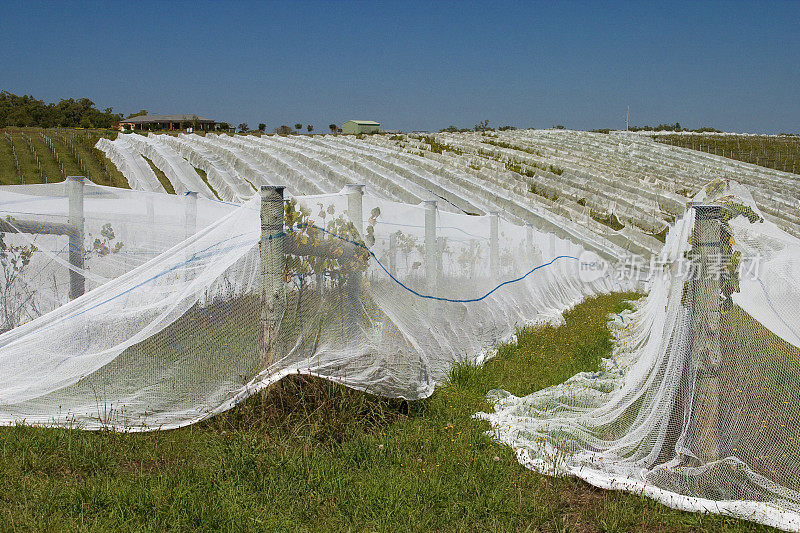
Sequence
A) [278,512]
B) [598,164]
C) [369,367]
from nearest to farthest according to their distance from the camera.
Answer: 1. [278,512]
2. [369,367]
3. [598,164]

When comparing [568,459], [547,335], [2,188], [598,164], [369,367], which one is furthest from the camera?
[598,164]

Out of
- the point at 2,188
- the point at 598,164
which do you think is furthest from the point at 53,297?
the point at 598,164

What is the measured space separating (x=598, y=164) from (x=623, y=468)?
65.3ft

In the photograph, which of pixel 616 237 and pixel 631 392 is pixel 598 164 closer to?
pixel 616 237

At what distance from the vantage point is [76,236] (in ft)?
16.5

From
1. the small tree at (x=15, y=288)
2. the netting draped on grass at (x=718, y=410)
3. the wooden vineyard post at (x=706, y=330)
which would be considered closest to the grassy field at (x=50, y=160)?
the small tree at (x=15, y=288)

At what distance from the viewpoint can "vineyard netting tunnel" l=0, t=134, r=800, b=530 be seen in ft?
10.1

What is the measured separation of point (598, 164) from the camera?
2164 centimetres

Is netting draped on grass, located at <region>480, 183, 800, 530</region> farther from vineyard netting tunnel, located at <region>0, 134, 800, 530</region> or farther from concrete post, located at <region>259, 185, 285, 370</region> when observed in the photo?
concrete post, located at <region>259, 185, 285, 370</region>

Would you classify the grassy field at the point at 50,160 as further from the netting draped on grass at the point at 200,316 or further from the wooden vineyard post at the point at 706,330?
the wooden vineyard post at the point at 706,330

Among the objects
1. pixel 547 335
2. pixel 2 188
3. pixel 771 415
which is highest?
pixel 2 188

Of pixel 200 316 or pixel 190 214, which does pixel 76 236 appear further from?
pixel 200 316

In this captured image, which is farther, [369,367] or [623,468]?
[369,367]

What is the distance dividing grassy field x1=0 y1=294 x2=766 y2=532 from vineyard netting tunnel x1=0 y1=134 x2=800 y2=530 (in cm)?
12
